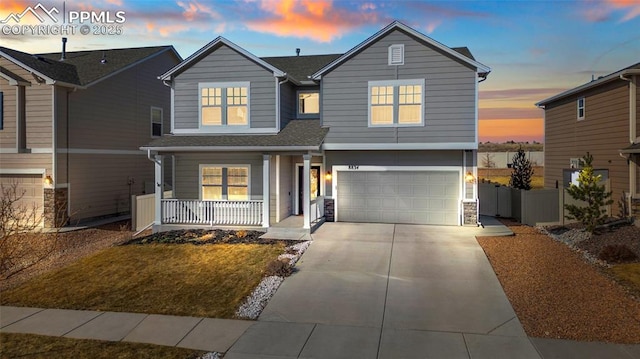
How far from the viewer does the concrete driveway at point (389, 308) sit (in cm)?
655

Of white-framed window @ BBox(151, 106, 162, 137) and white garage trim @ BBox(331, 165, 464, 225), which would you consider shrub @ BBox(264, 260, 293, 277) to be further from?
white-framed window @ BBox(151, 106, 162, 137)

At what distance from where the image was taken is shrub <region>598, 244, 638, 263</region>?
1063 cm

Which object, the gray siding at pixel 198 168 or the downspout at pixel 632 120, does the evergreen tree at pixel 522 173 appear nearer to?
the downspout at pixel 632 120

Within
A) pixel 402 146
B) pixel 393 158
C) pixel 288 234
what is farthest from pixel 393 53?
pixel 288 234

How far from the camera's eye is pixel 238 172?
16.5 meters

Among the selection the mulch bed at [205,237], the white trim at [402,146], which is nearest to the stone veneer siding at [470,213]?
the white trim at [402,146]

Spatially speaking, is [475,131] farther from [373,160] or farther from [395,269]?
[395,269]

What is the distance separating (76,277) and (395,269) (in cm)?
789

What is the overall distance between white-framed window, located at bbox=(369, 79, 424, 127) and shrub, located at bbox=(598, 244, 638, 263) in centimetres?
710

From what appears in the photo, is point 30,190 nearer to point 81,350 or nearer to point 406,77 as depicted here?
point 81,350

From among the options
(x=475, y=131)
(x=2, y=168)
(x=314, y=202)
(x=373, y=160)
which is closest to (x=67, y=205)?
(x=2, y=168)

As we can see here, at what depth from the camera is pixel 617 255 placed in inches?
421

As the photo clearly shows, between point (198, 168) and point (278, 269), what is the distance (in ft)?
26.4

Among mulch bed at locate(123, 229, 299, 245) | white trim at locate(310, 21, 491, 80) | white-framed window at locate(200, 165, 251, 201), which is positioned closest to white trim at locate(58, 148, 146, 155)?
white-framed window at locate(200, 165, 251, 201)
